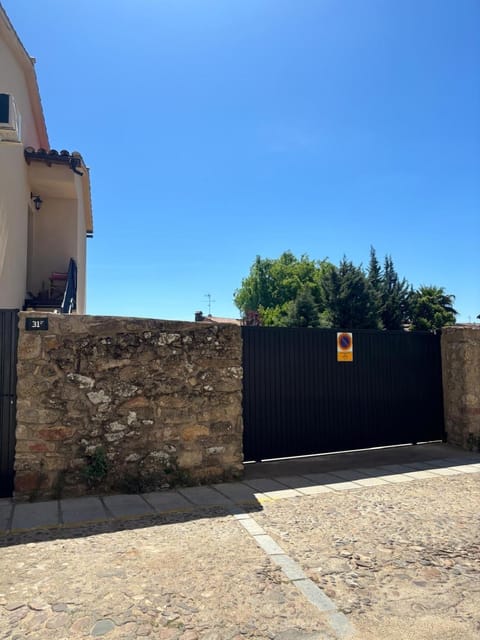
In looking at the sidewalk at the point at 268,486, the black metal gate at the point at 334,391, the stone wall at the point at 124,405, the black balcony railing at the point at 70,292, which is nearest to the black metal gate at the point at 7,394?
the stone wall at the point at 124,405

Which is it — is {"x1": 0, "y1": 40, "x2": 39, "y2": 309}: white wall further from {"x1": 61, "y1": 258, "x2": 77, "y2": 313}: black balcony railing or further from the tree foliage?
the tree foliage

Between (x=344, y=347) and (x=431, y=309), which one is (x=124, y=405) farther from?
(x=431, y=309)

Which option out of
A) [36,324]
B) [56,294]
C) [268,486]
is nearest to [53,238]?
[56,294]

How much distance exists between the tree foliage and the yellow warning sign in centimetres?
2225

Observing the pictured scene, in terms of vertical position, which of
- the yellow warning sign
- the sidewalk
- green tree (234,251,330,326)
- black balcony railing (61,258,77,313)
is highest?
green tree (234,251,330,326)

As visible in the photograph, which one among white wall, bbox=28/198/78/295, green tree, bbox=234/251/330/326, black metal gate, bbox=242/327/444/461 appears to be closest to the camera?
black metal gate, bbox=242/327/444/461

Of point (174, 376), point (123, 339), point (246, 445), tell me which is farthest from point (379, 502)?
point (123, 339)

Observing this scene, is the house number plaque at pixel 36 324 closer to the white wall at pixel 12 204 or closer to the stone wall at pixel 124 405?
the stone wall at pixel 124 405

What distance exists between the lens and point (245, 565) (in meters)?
3.36

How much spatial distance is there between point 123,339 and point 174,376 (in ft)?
2.44

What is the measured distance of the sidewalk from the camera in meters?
4.35

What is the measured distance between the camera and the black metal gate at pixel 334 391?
656cm

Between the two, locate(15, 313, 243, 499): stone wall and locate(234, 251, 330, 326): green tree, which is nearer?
locate(15, 313, 243, 499): stone wall

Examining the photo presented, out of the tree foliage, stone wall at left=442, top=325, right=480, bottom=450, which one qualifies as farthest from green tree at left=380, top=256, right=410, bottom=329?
stone wall at left=442, top=325, right=480, bottom=450
